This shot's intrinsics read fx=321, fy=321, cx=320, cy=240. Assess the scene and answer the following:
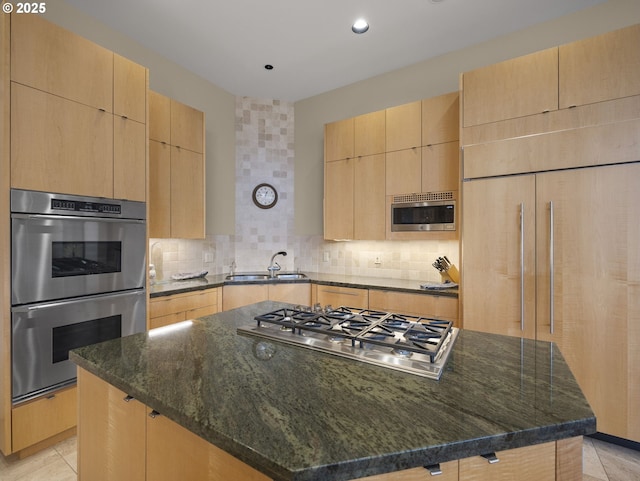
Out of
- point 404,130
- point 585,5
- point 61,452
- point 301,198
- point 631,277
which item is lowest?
point 61,452

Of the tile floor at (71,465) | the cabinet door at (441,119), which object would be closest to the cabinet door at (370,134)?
the cabinet door at (441,119)

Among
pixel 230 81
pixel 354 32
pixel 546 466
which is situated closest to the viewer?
pixel 546 466

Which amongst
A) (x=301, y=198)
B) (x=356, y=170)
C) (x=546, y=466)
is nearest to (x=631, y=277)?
(x=546, y=466)

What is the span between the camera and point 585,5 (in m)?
2.55

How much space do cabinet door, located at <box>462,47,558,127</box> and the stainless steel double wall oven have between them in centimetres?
276

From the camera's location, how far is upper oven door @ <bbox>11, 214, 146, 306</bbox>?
1.87 metres

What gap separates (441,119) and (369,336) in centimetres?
A: 240

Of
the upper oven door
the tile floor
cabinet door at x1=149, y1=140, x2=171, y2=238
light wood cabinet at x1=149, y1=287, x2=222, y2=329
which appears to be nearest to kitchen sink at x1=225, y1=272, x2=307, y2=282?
light wood cabinet at x1=149, y1=287, x2=222, y2=329

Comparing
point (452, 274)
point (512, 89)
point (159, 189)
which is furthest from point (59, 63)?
point (452, 274)

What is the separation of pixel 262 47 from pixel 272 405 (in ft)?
10.8

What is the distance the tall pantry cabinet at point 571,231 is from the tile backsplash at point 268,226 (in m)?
1.44

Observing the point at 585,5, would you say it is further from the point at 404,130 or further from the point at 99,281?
the point at 99,281

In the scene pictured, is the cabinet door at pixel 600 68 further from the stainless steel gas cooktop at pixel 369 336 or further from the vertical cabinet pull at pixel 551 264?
the stainless steel gas cooktop at pixel 369 336

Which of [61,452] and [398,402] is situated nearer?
[398,402]
